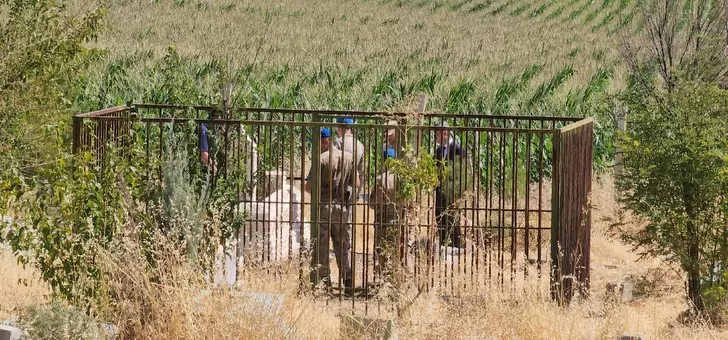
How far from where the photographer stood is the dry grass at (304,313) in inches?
291

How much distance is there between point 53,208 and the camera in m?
8.12

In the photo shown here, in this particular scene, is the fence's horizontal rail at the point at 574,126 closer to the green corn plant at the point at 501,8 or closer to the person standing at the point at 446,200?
the person standing at the point at 446,200

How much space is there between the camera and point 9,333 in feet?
24.1

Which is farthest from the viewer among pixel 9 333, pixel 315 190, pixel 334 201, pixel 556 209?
pixel 334 201

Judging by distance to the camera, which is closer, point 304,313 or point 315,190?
point 304,313

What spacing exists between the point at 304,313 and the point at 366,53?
1041 inches

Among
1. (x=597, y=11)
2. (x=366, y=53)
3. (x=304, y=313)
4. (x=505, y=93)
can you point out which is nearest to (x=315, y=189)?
(x=304, y=313)

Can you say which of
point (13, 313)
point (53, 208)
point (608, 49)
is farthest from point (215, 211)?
point (608, 49)

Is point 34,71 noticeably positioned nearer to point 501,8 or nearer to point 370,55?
point 370,55

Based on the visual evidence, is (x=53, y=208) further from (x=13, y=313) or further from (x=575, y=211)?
(x=575, y=211)

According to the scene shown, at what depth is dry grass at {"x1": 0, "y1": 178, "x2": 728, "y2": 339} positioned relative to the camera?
24.2ft

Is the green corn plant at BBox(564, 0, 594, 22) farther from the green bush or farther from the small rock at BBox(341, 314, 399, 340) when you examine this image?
the green bush

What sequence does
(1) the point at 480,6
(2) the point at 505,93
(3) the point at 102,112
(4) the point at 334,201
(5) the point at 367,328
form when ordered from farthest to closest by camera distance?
(1) the point at 480,6
(2) the point at 505,93
(4) the point at 334,201
(3) the point at 102,112
(5) the point at 367,328

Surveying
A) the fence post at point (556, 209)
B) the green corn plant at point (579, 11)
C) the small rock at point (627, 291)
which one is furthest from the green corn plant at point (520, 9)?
the fence post at point (556, 209)
